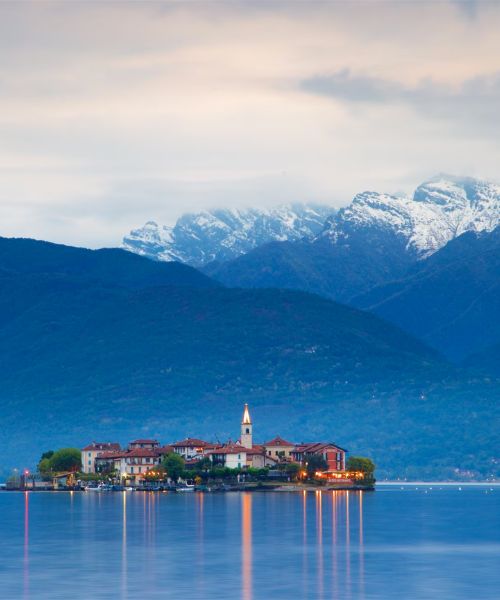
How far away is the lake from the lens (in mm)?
119750

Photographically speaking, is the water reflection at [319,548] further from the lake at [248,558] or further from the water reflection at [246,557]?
the water reflection at [246,557]

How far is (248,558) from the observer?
142000 millimetres

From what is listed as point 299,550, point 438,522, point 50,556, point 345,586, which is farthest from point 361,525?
point 345,586

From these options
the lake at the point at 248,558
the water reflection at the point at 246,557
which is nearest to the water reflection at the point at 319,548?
the lake at the point at 248,558

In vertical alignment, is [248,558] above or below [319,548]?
below

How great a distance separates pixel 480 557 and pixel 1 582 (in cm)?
4147

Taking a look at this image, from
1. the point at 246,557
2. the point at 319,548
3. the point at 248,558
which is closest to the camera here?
the point at 248,558

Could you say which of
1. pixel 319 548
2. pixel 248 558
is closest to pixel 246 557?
pixel 248 558

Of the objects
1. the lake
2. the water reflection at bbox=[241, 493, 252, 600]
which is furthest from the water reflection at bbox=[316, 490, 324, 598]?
the water reflection at bbox=[241, 493, 252, 600]

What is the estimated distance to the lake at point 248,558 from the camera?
4715 inches

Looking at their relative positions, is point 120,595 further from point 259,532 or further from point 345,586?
point 259,532

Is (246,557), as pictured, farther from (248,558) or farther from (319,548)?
(319,548)

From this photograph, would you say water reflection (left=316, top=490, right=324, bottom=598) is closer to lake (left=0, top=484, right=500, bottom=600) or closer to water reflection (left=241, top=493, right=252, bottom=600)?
lake (left=0, top=484, right=500, bottom=600)

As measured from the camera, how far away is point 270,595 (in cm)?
11681
